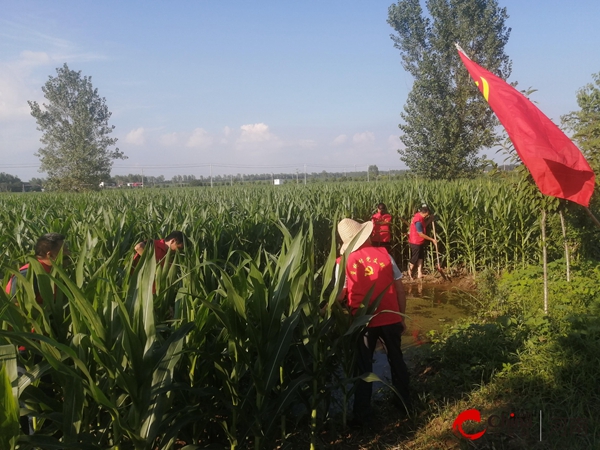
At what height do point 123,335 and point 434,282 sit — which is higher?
point 123,335

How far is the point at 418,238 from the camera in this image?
9.60 m

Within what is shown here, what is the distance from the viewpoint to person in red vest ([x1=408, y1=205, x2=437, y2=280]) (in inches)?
377

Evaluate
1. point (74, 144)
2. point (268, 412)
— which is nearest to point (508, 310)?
point (268, 412)

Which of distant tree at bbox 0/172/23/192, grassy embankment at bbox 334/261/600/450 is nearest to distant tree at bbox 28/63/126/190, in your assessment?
distant tree at bbox 0/172/23/192

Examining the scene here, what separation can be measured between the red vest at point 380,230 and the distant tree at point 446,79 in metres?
17.3

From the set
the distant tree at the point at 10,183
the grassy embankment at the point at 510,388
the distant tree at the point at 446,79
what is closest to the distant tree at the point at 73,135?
the distant tree at the point at 10,183

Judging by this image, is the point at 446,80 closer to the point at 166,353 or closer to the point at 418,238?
the point at 418,238

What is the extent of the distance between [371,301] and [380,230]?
617cm

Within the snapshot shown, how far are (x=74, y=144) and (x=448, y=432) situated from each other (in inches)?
1833

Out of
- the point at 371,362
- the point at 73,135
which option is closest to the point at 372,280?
the point at 371,362

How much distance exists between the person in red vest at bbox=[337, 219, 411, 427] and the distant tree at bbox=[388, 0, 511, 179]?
23.4m

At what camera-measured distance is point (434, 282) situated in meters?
9.75

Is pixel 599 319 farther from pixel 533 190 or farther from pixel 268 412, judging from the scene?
Result: pixel 268 412

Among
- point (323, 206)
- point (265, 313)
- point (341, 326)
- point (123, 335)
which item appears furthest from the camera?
point (323, 206)
